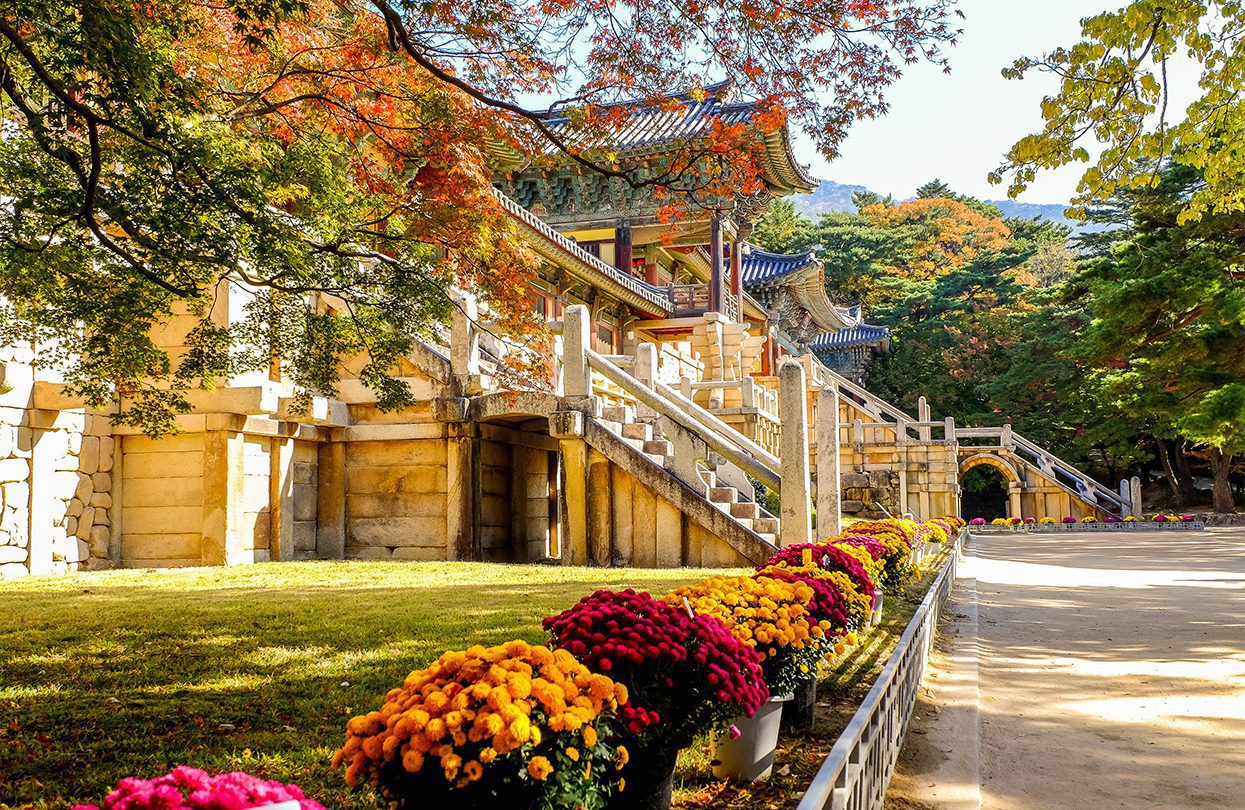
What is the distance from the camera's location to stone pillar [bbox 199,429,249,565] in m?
10.5

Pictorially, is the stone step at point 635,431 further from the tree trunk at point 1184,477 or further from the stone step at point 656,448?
the tree trunk at point 1184,477

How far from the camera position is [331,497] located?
40.3ft

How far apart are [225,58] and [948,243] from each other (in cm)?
5250

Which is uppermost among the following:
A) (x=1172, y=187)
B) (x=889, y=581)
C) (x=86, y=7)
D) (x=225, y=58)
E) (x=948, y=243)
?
(x=948, y=243)

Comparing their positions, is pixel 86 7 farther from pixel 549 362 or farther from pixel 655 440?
pixel 655 440

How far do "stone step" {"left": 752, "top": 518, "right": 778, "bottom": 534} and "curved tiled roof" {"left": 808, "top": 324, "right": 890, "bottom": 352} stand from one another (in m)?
32.0

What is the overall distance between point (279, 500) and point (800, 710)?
8.50 m

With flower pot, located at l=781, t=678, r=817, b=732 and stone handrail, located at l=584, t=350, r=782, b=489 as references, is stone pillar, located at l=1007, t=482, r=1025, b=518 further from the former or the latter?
flower pot, located at l=781, t=678, r=817, b=732

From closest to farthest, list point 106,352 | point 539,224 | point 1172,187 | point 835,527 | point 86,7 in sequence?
point 86,7, point 106,352, point 835,527, point 539,224, point 1172,187

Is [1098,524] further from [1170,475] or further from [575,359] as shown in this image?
[575,359]

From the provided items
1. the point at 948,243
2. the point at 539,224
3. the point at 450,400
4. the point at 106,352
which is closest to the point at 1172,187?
the point at 539,224

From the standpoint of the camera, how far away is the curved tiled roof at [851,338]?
41844 mm

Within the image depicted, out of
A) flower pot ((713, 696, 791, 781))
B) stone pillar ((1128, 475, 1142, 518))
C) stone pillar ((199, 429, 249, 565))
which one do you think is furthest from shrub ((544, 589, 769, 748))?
stone pillar ((1128, 475, 1142, 518))

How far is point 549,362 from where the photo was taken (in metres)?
11.8
